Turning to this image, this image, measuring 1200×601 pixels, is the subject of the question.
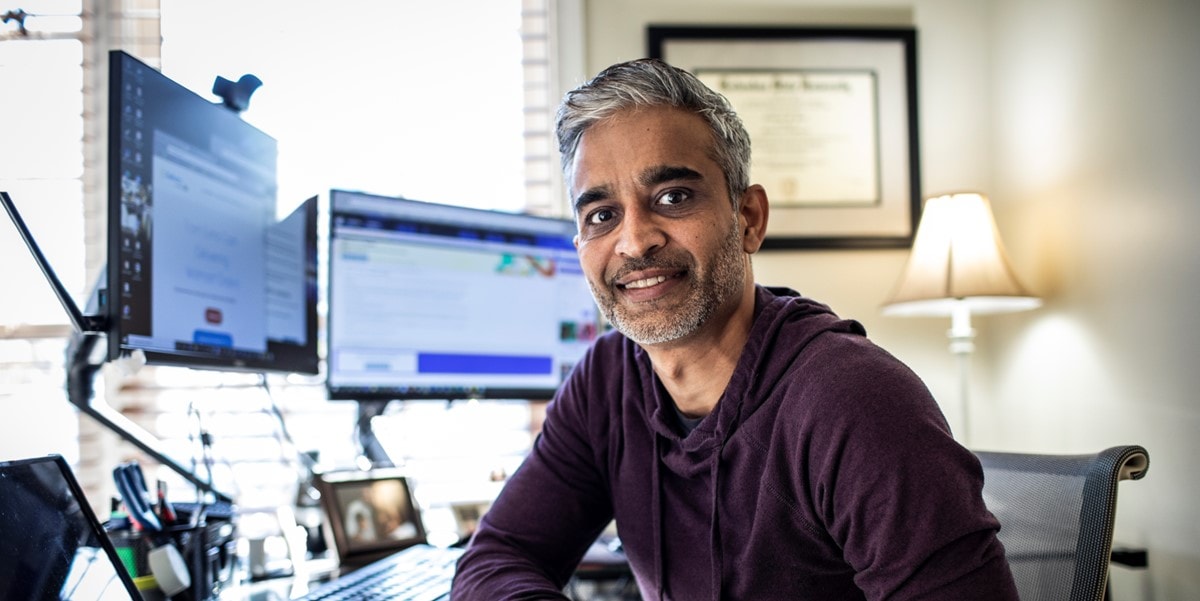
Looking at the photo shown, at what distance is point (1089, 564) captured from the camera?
2.99ft

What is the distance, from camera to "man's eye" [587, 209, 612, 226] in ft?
3.98

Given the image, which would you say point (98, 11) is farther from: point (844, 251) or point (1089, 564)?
point (1089, 564)

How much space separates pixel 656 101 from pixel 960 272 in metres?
1.26

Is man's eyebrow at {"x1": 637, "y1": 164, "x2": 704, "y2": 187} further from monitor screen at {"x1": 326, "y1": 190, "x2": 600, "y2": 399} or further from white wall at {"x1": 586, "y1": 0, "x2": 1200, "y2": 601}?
white wall at {"x1": 586, "y1": 0, "x2": 1200, "y2": 601}

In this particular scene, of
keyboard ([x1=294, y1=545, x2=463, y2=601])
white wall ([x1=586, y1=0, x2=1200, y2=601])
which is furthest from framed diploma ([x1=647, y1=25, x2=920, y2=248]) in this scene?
keyboard ([x1=294, y1=545, x2=463, y2=601])

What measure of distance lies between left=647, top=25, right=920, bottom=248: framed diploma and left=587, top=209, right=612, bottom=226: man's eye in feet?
4.34

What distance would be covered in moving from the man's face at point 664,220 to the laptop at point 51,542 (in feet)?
2.11

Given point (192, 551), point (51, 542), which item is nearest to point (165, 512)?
point (192, 551)

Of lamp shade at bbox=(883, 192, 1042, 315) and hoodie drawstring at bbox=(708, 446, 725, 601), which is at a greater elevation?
lamp shade at bbox=(883, 192, 1042, 315)

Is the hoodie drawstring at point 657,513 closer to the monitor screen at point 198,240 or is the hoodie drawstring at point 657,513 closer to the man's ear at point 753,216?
the man's ear at point 753,216

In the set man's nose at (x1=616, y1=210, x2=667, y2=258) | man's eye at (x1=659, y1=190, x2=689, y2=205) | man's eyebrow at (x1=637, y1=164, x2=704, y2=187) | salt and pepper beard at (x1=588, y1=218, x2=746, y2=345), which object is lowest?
salt and pepper beard at (x1=588, y1=218, x2=746, y2=345)

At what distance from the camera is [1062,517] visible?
3.16ft

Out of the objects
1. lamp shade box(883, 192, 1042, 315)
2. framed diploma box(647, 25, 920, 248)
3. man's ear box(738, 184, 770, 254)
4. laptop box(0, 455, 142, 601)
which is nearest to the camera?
laptop box(0, 455, 142, 601)

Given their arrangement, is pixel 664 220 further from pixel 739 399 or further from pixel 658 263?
pixel 739 399
